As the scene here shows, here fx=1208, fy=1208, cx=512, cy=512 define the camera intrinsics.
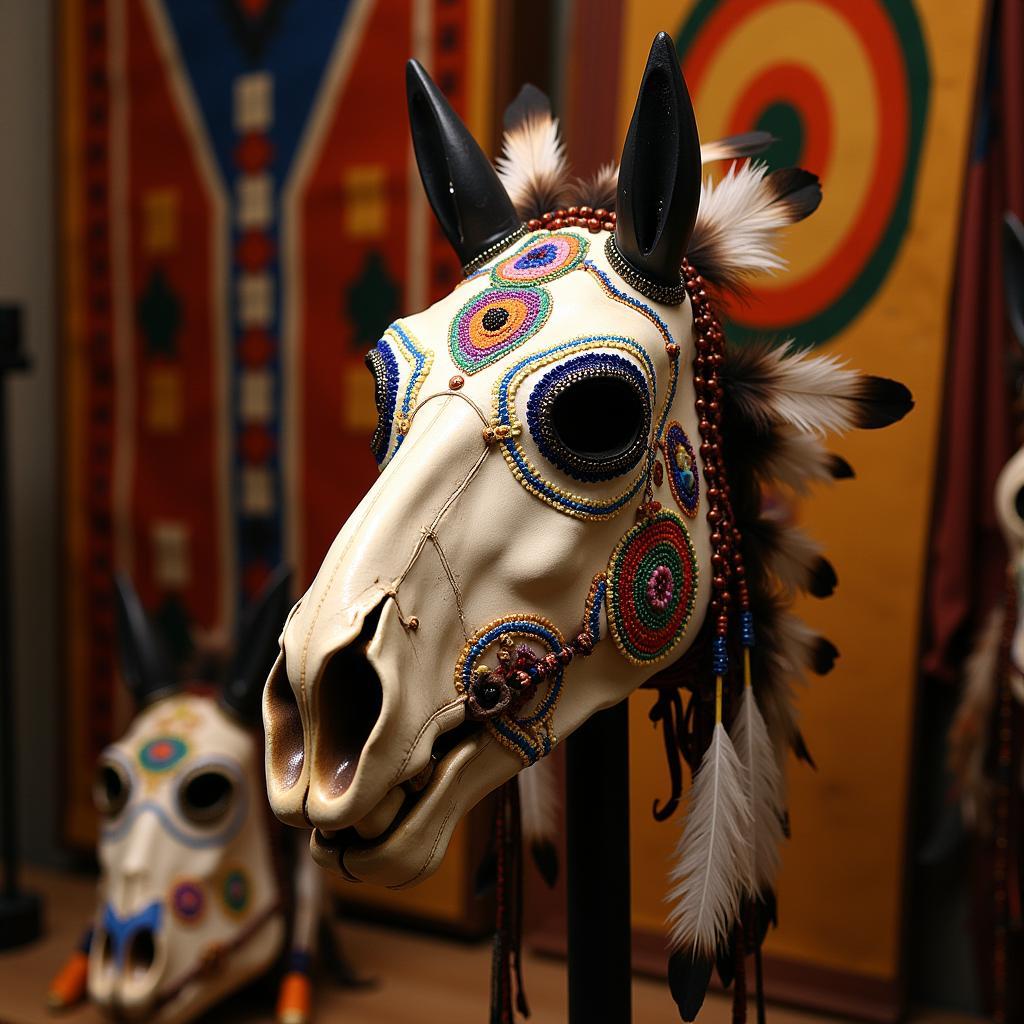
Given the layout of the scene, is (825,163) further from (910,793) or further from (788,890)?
(788,890)

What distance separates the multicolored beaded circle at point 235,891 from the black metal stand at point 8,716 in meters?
0.51

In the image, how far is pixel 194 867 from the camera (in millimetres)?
→ 1471

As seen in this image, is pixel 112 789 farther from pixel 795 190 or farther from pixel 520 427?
pixel 795 190

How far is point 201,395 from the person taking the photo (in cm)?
205

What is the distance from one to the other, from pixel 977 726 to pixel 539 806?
602mm

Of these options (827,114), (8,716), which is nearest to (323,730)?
(827,114)

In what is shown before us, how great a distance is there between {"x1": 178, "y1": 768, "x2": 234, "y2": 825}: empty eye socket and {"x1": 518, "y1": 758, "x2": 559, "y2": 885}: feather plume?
58 centimetres

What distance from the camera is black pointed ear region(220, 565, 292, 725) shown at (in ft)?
5.00

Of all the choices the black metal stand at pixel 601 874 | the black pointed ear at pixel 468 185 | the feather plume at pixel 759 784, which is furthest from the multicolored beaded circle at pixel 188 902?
the black pointed ear at pixel 468 185

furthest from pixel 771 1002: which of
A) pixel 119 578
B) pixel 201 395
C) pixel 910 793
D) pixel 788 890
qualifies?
pixel 201 395

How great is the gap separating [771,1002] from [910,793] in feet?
1.02

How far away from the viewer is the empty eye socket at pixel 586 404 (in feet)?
2.47

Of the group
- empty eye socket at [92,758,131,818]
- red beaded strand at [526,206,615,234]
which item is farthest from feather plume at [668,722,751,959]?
empty eye socket at [92,758,131,818]

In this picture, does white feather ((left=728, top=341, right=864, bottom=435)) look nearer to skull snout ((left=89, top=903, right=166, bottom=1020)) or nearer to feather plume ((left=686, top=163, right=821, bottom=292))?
feather plume ((left=686, top=163, right=821, bottom=292))
